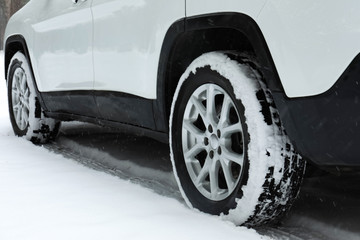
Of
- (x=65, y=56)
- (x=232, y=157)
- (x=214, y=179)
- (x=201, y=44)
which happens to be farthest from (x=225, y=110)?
(x=65, y=56)

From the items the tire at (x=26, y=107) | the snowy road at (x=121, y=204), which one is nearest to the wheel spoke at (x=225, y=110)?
the snowy road at (x=121, y=204)

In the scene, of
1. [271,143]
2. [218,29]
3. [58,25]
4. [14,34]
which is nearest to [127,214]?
[271,143]

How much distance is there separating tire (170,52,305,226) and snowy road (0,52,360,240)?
4.8 inches

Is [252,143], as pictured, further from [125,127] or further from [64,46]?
[64,46]

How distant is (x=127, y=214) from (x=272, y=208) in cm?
73

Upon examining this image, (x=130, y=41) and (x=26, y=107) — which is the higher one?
(x=130, y=41)

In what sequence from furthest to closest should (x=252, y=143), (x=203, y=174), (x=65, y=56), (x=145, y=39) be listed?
(x=65, y=56) → (x=145, y=39) → (x=203, y=174) → (x=252, y=143)

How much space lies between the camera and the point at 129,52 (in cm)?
308

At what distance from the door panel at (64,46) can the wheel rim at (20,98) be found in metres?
0.42

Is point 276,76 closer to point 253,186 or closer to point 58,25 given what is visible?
point 253,186

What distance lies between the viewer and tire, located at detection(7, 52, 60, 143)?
15.8ft

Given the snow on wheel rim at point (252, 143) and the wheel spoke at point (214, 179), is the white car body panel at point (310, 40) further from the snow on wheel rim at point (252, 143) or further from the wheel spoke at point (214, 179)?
the wheel spoke at point (214, 179)

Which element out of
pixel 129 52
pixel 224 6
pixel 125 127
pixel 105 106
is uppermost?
pixel 224 6

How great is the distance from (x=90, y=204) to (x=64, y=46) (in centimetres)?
161
